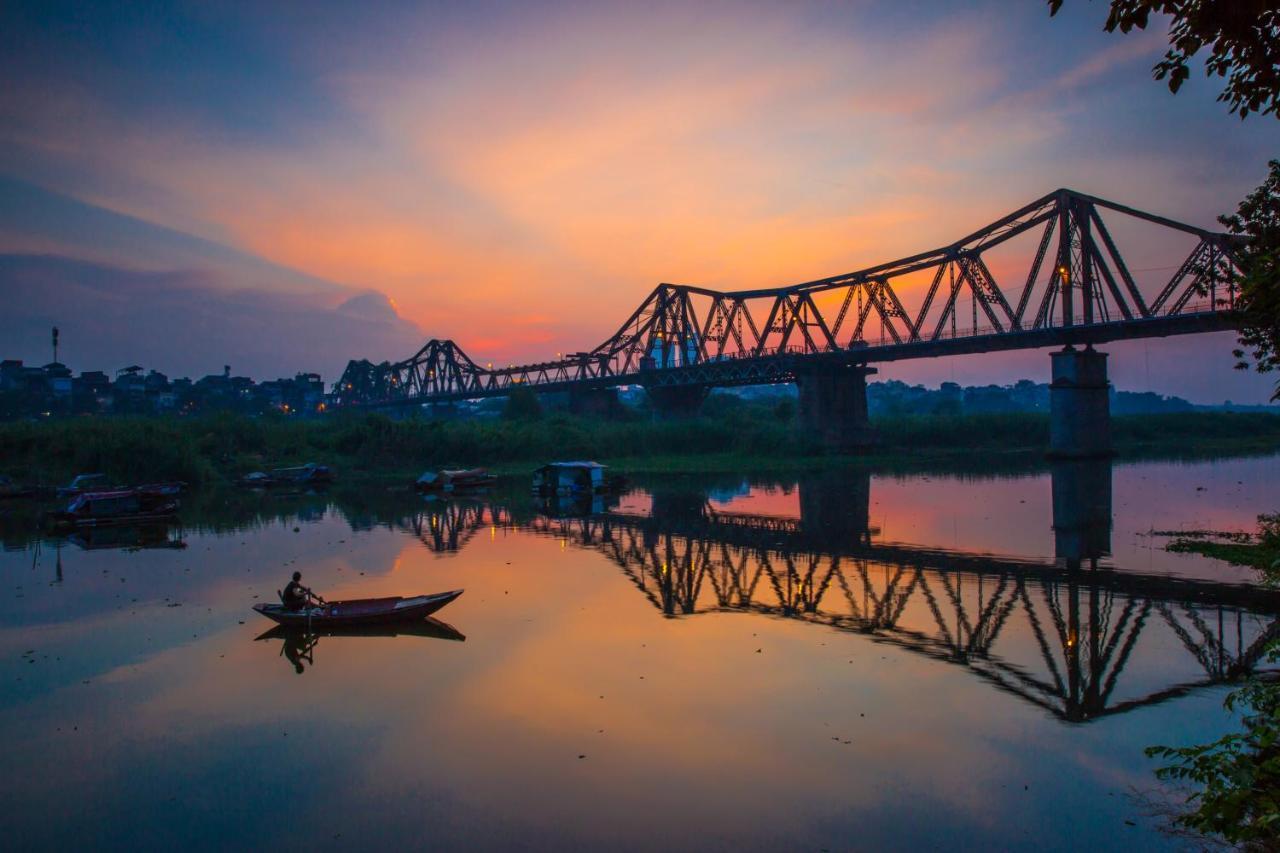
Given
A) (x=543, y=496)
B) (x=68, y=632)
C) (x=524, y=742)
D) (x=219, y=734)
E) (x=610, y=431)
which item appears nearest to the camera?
(x=524, y=742)

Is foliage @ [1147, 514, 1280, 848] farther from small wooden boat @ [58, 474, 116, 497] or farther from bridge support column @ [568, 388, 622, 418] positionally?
bridge support column @ [568, 388, 622, 418]

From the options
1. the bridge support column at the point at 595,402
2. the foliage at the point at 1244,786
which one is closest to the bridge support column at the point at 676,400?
the bridge support column at the point at 595,402

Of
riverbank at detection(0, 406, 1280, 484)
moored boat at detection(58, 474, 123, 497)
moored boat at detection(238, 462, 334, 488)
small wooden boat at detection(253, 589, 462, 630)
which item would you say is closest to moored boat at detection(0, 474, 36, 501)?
moored boat at detection(58, 474, 123, 497)

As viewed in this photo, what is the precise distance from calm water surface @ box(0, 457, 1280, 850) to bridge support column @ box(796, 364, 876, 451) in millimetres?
45287

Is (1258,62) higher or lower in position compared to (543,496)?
higher

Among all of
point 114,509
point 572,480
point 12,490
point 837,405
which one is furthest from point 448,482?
point 837,405

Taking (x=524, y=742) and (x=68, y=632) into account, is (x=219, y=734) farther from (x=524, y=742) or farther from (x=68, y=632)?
(x=68, y=632)

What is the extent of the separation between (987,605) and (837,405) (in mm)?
57168

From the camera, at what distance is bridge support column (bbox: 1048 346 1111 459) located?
58.1 m

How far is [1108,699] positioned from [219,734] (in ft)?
41.3

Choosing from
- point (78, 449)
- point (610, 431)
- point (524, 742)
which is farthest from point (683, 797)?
point (610, 431)

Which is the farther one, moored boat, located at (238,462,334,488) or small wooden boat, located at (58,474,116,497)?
moored boat, located at (238,462,334,488)

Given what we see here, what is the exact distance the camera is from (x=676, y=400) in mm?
101062

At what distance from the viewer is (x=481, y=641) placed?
15.8m
